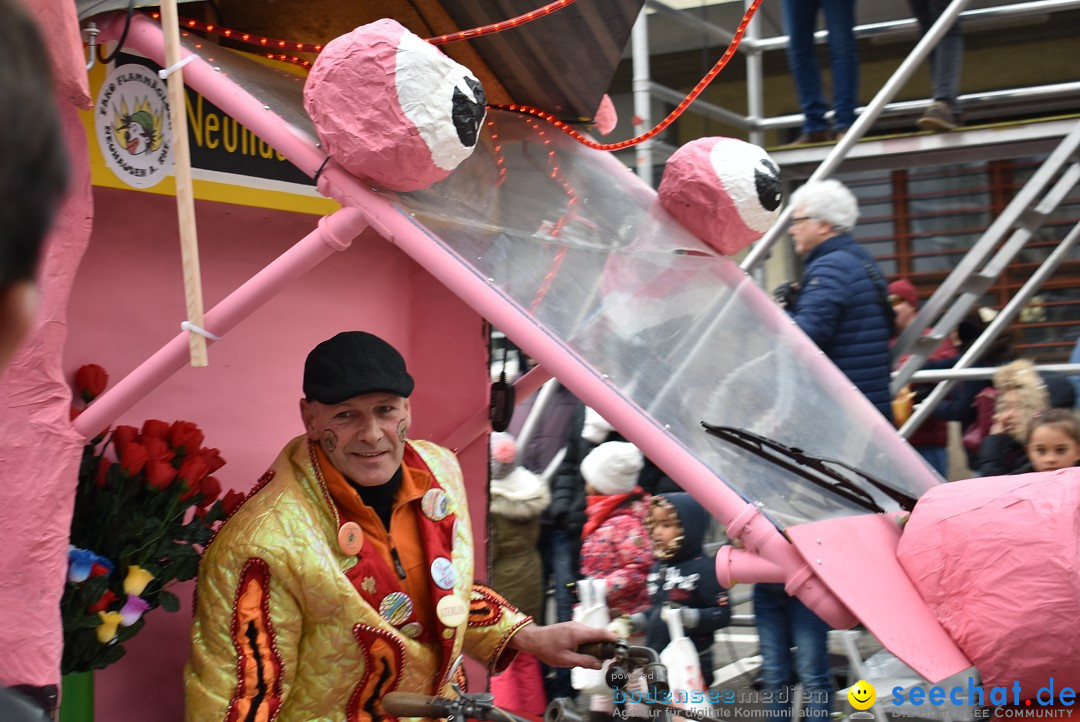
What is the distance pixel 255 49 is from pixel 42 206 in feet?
8.82

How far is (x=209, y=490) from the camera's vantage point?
3.13 metres

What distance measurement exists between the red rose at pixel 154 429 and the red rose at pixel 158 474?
11cm

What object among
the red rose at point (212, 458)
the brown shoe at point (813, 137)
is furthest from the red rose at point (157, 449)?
the brown shoe at point (813, 137)

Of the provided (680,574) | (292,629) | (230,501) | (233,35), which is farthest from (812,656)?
(233,35)

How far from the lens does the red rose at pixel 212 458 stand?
10.3 feet

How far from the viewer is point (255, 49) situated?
327 centimetres

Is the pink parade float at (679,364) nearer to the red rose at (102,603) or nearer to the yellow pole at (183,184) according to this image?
the yellow pole at (183,184)

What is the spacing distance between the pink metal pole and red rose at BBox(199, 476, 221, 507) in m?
0.52

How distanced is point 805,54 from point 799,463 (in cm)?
401

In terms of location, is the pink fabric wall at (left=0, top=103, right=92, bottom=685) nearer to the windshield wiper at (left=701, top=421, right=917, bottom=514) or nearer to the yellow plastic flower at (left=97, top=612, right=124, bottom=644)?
the yellow plastic flower at (left=97, top=612, right=124, bottom=644)

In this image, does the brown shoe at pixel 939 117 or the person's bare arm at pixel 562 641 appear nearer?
the person's bare arm at pixel 562 641

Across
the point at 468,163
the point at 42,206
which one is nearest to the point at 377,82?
the point at 468,163

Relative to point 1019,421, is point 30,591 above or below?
below

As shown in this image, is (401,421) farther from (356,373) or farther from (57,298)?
(57,298)
